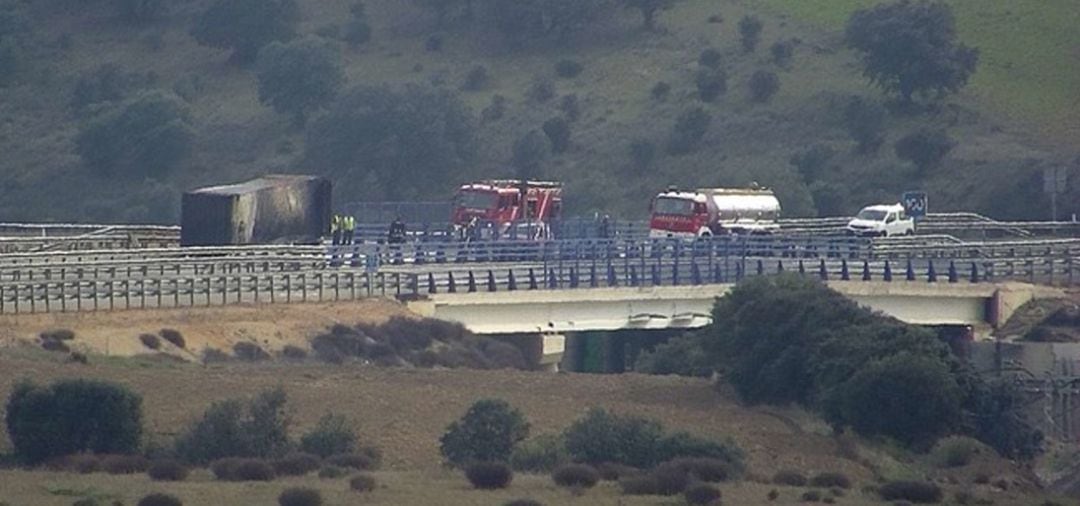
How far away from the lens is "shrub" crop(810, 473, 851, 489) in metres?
53.6

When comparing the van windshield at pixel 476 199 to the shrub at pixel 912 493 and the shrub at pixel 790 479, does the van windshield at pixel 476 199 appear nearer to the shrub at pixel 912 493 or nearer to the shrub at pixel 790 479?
the shrub at pixel 790 479

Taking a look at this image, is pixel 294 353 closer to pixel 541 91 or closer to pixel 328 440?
pixel 328 440

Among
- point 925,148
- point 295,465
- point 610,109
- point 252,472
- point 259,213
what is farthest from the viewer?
point 610,109

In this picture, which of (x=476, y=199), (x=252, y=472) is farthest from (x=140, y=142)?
(x=252, y=472)

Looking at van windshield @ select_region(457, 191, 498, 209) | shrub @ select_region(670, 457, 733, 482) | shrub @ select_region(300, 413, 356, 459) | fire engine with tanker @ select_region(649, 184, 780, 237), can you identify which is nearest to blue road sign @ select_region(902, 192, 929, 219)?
fire engine with tanker @ select_region(649, 184, 780, 237)

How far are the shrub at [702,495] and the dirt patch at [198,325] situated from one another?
69.5 ft

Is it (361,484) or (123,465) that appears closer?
(361,484)

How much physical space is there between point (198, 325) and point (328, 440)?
15.7m

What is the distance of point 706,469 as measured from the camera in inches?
2094

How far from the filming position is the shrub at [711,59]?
149375 millimetres

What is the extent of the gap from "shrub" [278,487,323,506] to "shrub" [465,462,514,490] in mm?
4383

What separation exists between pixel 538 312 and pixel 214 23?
82.5 m

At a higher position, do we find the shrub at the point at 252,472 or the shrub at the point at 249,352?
the shrub at the point at 249,352

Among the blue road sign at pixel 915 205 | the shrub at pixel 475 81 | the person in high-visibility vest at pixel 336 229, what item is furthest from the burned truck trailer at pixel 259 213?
the shrub at pixel 475 81
